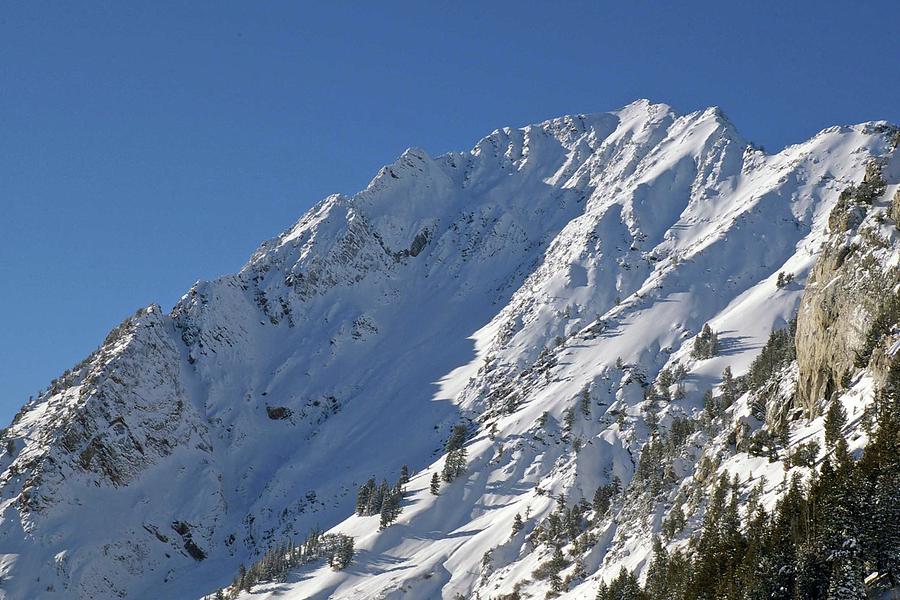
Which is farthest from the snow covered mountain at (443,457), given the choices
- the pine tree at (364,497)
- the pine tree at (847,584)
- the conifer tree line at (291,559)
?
the pine tree at (847,584)

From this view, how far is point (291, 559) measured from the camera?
469 ft

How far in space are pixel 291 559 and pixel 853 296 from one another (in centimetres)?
9547

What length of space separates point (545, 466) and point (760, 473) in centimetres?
6932

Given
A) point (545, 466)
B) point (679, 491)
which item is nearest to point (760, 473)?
point (679, 491)

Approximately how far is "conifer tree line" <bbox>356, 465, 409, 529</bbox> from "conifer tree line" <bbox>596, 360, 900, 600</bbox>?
241ft

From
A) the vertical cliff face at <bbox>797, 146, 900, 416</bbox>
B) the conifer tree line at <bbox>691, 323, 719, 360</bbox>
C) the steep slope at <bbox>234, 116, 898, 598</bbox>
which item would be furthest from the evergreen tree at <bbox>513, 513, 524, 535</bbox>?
the vertical cliff face at <bbox>797, 146, 900, 416</bbox>

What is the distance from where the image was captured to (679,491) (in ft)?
336

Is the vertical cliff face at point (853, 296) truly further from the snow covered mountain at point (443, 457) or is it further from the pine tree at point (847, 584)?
the pine tree at point (847, 584)

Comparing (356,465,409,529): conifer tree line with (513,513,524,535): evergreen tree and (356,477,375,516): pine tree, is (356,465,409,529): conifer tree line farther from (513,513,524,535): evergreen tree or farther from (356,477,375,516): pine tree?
(513,513,524,535): evergreen tree

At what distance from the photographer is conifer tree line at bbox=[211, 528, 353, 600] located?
138 m

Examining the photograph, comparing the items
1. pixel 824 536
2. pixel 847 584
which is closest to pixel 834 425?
pixel 824 536

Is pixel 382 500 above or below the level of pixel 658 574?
above

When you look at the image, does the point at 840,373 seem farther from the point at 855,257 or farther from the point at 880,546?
the point at 880,546

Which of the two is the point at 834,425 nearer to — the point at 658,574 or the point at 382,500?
the point at 658,574
